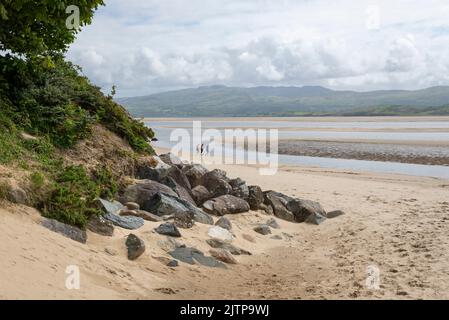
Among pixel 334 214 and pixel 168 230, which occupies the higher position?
pixel 168 230

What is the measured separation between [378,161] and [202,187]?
87.5 ft

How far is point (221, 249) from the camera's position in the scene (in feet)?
40.2

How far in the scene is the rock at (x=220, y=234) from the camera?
43.1 feet

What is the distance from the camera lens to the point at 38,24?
45.3 ft

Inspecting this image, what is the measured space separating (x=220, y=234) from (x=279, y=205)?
447cm

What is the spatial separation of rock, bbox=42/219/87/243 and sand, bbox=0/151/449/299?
10.9 inches

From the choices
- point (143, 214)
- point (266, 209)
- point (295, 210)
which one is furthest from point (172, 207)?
point (295, 210)

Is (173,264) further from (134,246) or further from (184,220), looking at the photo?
(184,220)

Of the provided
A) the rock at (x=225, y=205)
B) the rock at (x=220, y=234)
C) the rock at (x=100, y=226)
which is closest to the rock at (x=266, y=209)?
the rock at (x=225, y=205)

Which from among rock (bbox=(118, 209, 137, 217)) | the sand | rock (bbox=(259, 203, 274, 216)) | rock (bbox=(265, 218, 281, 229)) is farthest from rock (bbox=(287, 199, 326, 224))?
rock (bbox=(118, 209, 137, 217))

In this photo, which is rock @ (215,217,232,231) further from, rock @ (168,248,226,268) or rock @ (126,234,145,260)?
rock @ (126,234,145,260)

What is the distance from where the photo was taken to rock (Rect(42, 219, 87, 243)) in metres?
10.2

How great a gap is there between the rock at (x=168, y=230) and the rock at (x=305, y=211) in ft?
19.7
